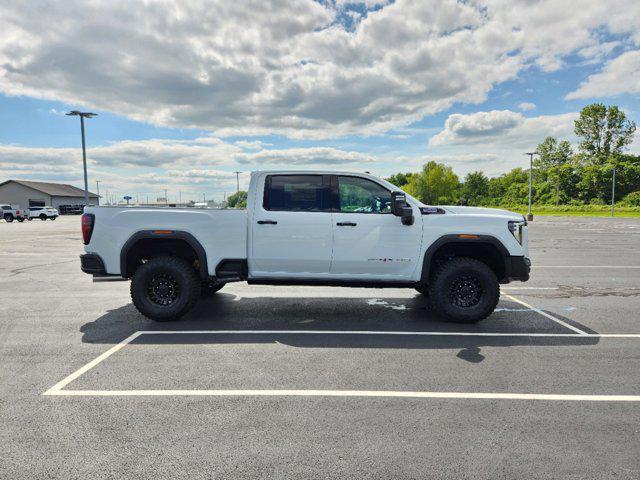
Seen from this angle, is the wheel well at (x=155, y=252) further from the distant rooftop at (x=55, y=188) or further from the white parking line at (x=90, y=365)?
the distant rooftop at (x=55, y=188)

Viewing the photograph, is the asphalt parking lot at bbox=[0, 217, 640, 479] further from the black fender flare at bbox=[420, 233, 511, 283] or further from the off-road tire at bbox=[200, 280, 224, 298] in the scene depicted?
the black fender flare at bbox=[420, 233, 511, 283]

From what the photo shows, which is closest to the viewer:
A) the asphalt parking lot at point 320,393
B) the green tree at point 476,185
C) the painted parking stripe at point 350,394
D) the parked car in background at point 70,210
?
the asphalt parking lot at point 320,393

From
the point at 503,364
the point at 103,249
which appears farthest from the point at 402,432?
the point at 103,249

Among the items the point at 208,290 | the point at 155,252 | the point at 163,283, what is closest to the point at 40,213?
the point at 208,290

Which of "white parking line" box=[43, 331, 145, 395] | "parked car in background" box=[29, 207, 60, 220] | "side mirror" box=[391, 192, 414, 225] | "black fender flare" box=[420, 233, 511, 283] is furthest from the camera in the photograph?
"parked car in background" box=[29, 207, 60, 220]

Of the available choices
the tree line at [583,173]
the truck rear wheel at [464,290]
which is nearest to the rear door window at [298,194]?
the truck rear wheel at [464,290]

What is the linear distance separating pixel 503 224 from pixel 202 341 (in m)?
4.28

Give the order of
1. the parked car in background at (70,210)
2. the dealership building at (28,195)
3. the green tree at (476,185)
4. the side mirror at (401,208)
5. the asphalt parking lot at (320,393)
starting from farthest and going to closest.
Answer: the green tree at (476,185)
the dealership building at (28,195)
the parked car in background at (70,210)
the side mirror at (401,208)
the asphalt parking lot at (320,393)

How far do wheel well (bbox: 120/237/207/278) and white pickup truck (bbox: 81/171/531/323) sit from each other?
27 millimetres

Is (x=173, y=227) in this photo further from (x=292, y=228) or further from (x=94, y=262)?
(x=292, y=228)

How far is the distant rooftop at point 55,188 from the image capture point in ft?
237

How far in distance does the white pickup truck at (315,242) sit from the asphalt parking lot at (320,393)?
22.9 inches

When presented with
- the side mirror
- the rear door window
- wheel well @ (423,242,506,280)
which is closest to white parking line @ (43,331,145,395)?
the rear door window

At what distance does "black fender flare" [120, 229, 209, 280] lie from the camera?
574 centimetres
